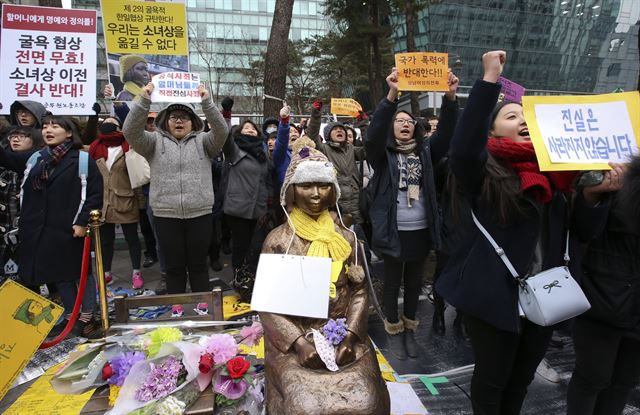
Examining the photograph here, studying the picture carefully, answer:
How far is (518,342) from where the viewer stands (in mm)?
1918

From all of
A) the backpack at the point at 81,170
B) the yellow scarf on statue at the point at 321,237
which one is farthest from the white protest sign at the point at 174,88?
the yellow scarf on statue at the point at 321,237

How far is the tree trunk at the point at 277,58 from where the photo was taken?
6.09 meters

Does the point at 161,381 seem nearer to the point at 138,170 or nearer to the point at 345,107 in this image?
the point at 138,170

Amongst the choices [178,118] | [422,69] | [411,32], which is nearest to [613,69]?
[411,32]

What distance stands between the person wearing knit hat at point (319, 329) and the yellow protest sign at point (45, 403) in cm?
152

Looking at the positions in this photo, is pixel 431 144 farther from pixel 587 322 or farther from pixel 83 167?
pixel 83 167

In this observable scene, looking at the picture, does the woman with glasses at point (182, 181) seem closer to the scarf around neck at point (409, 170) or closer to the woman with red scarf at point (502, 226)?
the scarf around neck at point (409, 170)

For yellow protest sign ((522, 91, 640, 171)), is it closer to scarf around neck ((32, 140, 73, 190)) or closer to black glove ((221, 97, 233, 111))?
black glove ((221, 97, 233, 111))

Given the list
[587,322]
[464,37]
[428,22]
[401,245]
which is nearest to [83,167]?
[401,245]

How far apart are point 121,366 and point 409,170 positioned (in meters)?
2.60

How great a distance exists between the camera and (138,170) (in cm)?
462

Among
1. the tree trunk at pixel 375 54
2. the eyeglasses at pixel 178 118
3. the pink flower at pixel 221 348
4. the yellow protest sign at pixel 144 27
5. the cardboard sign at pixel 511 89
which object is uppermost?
the tree trunk at pixel 375 54

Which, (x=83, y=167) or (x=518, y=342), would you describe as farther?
(x=83, y=167)

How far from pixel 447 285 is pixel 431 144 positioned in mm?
1741
